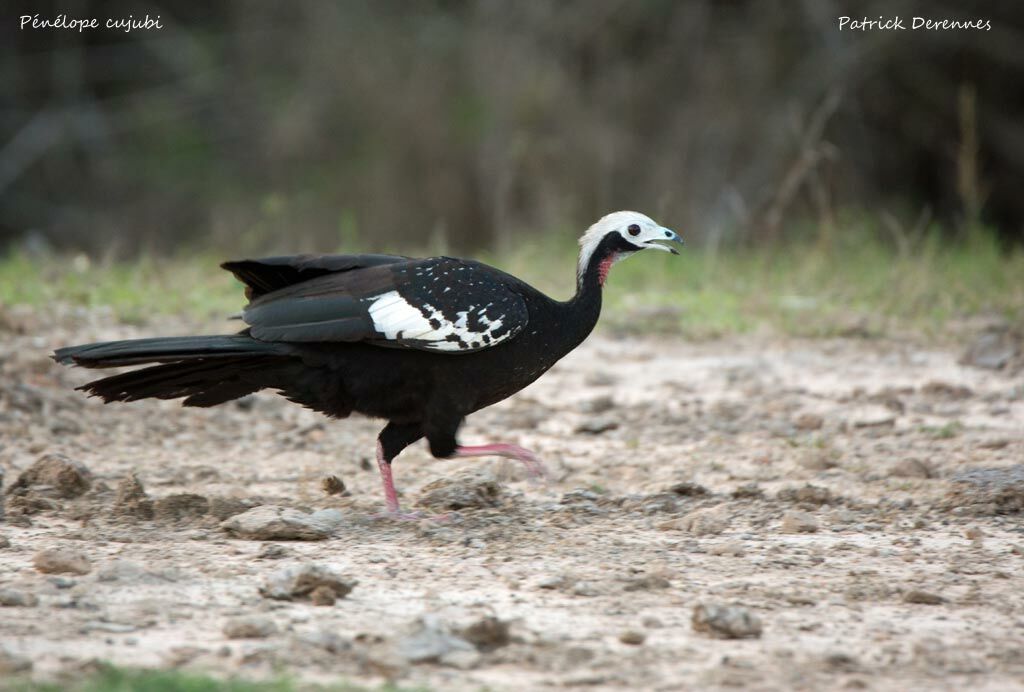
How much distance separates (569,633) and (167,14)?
16.7 meters

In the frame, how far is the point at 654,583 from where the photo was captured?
377 cm

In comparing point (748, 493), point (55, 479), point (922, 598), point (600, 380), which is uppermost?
point (600, 380)

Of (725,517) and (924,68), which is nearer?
(725,517)

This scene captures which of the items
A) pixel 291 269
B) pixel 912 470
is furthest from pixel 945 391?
pixel 291 269

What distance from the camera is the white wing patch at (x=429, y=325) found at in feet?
15.1

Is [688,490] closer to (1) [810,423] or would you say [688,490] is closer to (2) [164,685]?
(1) [810,423]

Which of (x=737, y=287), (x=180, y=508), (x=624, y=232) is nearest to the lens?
(x=180, y=508)

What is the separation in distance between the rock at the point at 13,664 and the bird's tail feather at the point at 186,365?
4.97ft

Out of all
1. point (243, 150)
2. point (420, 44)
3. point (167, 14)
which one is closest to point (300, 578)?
point (420, 44)

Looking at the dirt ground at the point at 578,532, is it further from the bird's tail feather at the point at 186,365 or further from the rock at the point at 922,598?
the bird's tail feather at the point at 186,365

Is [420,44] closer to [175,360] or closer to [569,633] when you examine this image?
[175,360]

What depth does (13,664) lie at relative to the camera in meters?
3.02

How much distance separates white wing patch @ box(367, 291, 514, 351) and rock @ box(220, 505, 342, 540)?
27.6 inches

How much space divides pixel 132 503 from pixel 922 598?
2.59 meters
